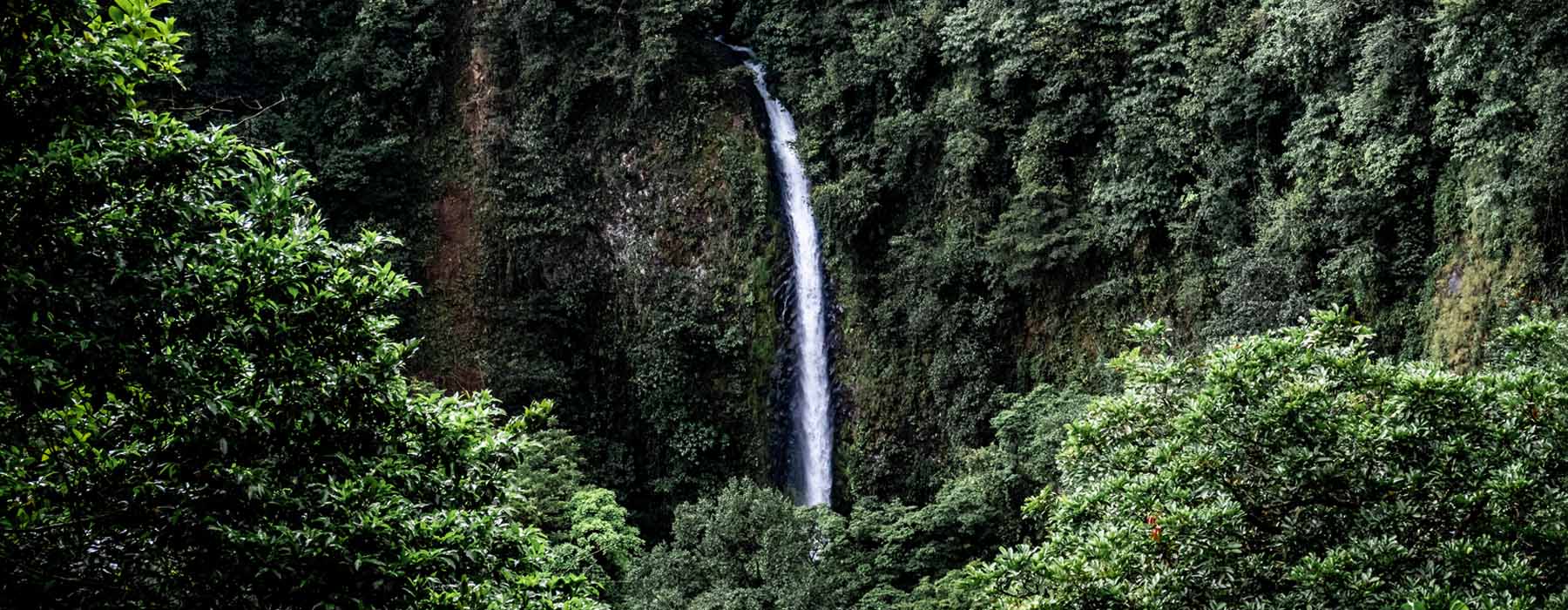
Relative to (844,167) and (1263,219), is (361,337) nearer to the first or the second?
(1263,219)

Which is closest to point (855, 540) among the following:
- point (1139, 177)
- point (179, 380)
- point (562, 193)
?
point (1139, 177)

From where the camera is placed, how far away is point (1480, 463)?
5.86 metres

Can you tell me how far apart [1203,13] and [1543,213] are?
15.5ft

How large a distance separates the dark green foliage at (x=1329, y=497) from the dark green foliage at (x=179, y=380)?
2.90 m

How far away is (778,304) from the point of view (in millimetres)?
19453

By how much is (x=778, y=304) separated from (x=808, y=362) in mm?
1060

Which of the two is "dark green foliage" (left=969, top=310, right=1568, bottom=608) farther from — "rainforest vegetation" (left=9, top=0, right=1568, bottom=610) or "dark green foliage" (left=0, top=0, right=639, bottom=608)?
"dark green foliage" (left=0, top=0, right=639, bottom=608)

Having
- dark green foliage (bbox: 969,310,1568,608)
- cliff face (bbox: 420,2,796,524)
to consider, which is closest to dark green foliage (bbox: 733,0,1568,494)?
cliff face (bbox: 420,2,796,524)

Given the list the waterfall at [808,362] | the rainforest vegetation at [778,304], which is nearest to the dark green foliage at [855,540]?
the rainforest vegetation at [778,304]

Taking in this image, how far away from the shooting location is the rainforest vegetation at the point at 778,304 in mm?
5184

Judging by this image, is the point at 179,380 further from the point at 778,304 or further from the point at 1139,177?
the point at 778,304

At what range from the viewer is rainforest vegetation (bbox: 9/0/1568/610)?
5.18m

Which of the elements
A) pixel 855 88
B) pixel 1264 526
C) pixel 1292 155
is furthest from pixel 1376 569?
pixel 855 88

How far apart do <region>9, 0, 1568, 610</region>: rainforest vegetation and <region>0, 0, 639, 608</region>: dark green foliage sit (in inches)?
0.8
